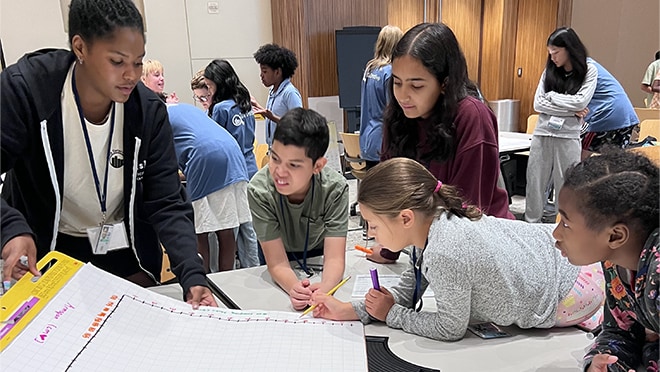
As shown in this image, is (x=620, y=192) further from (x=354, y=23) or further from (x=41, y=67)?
(x=354, y=23)

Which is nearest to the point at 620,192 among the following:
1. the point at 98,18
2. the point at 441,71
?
the point at 441,71

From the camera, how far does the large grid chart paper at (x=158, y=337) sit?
0.86m

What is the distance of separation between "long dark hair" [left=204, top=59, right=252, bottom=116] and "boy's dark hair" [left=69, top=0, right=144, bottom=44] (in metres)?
2.02

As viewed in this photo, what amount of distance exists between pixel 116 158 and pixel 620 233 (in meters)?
1.06

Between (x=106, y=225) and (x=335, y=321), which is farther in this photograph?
(x=106, y=225)

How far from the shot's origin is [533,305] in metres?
1.08

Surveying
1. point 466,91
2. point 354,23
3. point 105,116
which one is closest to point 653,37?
point 354,23

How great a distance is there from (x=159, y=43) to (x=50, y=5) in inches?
36.1

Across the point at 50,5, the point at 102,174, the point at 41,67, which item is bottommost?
the point at 102,174

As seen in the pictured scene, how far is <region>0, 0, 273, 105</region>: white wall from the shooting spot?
4.26 metres

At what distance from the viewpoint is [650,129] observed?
4.09 meters

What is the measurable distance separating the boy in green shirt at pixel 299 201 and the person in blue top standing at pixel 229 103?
1569 millimetres

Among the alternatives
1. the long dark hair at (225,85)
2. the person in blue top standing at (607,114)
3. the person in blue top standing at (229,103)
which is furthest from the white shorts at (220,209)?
the person in blue top standing at (607,114)

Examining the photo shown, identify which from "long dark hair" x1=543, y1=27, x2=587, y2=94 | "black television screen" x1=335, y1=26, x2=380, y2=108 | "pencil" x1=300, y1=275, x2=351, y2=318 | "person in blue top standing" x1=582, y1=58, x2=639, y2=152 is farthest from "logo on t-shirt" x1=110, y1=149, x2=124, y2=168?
"black television screen" x1=335, y1=26, x2=380, y2=108
